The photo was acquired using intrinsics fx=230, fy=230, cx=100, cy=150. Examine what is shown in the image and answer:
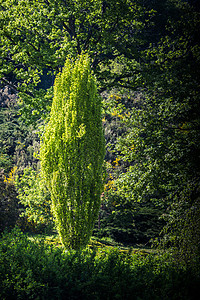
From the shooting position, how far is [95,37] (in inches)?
413

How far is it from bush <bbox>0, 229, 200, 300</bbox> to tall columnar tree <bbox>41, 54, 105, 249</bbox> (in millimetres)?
1933

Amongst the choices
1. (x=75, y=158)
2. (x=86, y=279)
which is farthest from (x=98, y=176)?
(x=86, y=279)

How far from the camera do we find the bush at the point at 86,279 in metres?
3.15

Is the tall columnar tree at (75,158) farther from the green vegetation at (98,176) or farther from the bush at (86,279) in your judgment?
the bush at (86,279)

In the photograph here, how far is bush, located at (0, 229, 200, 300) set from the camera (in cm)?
315

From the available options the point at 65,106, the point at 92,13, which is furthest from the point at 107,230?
the point at 92,13

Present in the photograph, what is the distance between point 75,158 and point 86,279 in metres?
3.06

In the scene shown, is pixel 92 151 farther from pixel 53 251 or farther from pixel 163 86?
pixel 163 86

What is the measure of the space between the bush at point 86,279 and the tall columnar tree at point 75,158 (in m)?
1.93

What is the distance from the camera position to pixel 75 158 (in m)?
5.91

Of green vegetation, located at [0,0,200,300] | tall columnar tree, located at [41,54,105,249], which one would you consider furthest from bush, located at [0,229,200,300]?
tall columnar tree, located at [41,54,105,249]

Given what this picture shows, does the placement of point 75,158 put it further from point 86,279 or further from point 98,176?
point 86,279

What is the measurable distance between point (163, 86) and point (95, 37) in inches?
183

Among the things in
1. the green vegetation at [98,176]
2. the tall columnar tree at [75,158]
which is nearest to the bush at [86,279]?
the green vegetation at [98,176]
